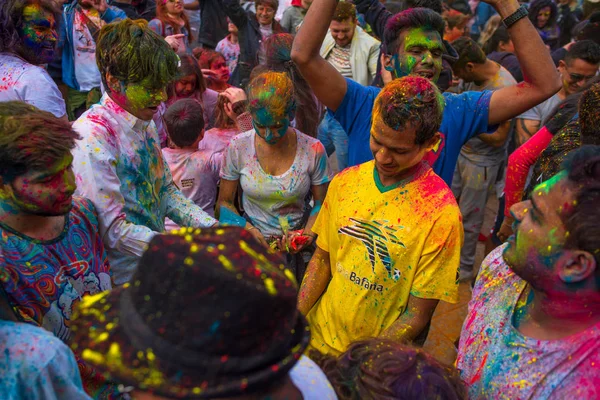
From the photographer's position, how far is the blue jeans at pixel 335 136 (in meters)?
5.11

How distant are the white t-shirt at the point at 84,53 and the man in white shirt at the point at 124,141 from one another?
283 centimetres

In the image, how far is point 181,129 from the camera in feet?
12.2

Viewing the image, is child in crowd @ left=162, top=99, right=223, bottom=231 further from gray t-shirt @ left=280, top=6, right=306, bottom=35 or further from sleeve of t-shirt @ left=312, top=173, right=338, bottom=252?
gray t-shirt @ left=280, top=6, right=306, bottom=35

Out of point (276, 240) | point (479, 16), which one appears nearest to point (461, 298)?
point (276, 240)

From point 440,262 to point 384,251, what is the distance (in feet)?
0.75

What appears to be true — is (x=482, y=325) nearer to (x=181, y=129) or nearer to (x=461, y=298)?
(x=181, y=129)

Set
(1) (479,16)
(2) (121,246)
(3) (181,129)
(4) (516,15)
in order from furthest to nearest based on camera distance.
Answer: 1. (1) (479,16)
2. (3) (181,129)
3. (4) (516,15)
4. (2) (121,246)

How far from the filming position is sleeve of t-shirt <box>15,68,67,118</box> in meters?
3.09

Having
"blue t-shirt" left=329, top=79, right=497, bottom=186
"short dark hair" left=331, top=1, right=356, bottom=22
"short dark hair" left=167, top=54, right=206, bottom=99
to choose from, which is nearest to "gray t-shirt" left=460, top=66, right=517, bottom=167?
"short dark hair" left=331, top=1, right=356, bottom=22

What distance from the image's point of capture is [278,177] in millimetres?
3209

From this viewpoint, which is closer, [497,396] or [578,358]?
[578,358]

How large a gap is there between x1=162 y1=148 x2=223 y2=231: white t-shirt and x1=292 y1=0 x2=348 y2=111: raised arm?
128cm

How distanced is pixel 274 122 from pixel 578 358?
205 cm

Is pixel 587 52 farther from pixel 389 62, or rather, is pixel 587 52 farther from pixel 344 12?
pixel 344 12
